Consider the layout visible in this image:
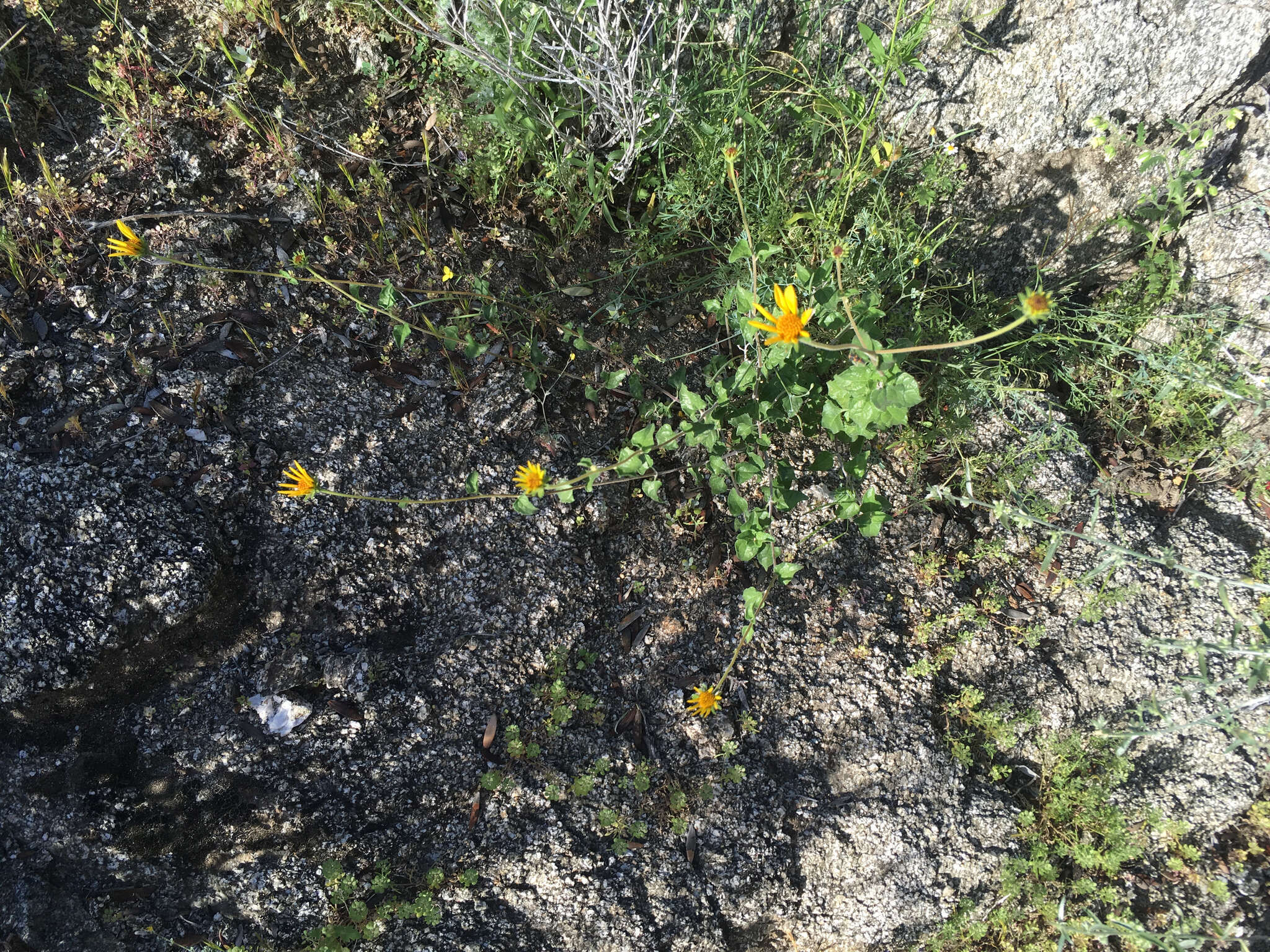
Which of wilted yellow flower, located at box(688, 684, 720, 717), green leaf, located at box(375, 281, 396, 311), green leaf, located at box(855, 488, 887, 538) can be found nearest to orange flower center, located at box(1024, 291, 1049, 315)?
green leaf, located at box(855, 488, 887, 538)

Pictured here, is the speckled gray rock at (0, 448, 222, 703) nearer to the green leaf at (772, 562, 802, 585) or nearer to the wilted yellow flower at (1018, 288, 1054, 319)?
the green leaf at (772, 562, 802, 585)

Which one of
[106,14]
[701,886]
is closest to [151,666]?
[701,886]

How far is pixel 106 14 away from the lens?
283 cm

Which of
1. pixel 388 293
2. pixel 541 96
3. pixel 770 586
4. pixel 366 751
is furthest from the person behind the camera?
pixel 541 96

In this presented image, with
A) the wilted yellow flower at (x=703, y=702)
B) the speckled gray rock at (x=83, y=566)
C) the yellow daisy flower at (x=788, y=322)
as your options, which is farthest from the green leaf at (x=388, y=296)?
the wilted yellow flower at (x=703, y=702)

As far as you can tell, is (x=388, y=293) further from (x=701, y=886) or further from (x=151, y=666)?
(x=701, y=886)

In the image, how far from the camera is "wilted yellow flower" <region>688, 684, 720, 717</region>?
219cm

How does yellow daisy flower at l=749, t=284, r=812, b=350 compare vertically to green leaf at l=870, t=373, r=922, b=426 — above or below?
above

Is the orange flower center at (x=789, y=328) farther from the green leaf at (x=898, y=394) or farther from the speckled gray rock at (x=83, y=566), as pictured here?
the speckled gray rock at (x=83, y=566)

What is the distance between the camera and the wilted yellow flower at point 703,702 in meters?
2.19

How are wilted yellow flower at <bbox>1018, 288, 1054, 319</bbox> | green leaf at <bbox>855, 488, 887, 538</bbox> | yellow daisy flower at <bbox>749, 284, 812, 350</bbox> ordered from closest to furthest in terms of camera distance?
wilted yellow flower at <bbox>1018, 288, 1054, 319</bbox>, yellow daisy flower at <bbox>749, 284, 812, 350</bbox>, green leaf at <bbox>855, 488, 887, 538</bbox>

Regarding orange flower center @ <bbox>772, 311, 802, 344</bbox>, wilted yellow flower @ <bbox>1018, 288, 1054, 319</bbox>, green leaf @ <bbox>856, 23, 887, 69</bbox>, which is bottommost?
wilted yellow flower @ <bbox>1018, 288, 1054, 319</bbox>

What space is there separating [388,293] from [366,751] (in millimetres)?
1369

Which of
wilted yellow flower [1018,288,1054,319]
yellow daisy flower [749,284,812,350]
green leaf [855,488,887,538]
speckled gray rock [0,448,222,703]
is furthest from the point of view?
green leaf [855,488,887,538]
